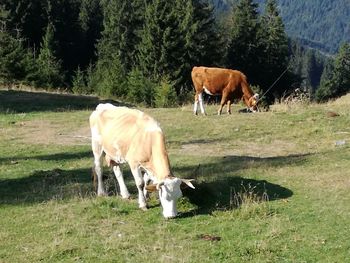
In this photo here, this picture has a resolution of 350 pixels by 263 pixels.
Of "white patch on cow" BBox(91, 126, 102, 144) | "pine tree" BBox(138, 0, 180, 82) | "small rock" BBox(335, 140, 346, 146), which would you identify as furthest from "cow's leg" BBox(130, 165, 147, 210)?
"pine tree" BBox(138, 0, 180, 82)

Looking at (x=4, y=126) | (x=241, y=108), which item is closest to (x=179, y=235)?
(x=4, y=126)

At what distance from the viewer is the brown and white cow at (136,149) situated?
36.1ft

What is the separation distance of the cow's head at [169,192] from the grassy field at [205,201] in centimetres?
22

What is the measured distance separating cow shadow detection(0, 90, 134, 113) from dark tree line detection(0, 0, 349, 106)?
706 inches

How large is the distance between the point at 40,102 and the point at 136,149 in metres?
19.7

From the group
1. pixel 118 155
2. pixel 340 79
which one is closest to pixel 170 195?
pixel 118 155

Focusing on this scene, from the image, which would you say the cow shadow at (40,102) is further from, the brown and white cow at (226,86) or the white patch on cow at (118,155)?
the white patch on cow at (118,155)

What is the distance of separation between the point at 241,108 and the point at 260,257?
19774 millimetres

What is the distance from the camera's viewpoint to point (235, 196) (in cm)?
1194

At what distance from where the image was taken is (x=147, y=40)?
63969 millimetres

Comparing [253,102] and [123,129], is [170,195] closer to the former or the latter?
[123,129]

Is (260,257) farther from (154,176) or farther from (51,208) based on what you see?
(51,208)

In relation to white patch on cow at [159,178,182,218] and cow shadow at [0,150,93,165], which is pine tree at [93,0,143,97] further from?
white patch on cow at [159,178,182,218]

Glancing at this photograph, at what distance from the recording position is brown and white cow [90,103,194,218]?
1100 cm
